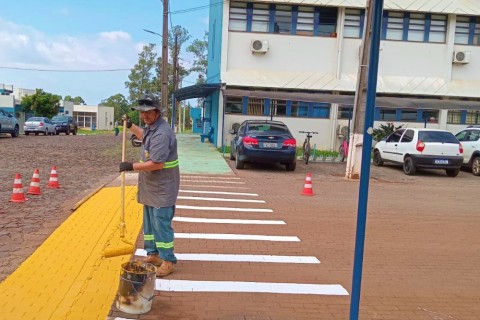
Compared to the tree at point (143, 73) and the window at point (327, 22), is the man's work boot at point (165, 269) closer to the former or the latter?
the window at point (327, 22)

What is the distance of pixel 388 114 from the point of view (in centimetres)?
2388

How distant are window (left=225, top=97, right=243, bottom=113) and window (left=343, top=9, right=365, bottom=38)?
6.35 meters

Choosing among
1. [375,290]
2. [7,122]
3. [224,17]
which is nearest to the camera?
[375,290]

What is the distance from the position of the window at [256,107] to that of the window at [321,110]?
262 centimetres

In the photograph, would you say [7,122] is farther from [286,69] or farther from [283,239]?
[283,239]

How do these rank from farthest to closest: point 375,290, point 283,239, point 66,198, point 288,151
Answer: point 288,151
point 66,198
point 283,239
point 375,290

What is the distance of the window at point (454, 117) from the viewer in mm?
24391

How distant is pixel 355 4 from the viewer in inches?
879

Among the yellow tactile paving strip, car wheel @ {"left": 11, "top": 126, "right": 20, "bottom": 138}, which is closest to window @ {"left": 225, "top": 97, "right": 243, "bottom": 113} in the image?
car wheel @ {"left": 11, "top": 126, "right": 20, "bottom": 138}

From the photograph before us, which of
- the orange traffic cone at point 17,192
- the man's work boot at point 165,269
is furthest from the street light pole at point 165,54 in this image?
the man's work boot at point 165,269

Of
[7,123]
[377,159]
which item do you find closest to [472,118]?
[377,159]

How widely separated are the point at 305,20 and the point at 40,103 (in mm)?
38204

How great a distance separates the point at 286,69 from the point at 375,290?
19171 mm

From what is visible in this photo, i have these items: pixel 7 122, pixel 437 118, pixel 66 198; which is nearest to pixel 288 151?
pixel 66 198
